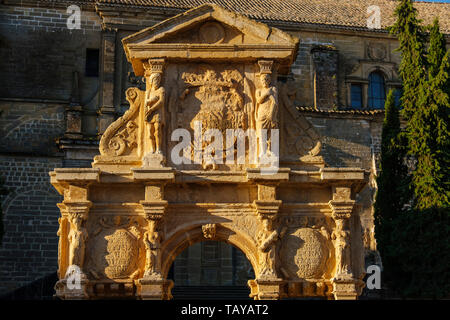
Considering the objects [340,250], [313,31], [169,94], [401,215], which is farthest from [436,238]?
[313,31]

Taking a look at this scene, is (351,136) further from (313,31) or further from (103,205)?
(103,205)

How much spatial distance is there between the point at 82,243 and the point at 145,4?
1784 centimetres

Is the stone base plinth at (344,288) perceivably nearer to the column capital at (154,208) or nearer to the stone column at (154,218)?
the stone column at (154,218)

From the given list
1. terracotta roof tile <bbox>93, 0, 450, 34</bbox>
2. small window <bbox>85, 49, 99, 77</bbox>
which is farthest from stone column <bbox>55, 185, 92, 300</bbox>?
terracotta roof tile <bbox>93, 0, 450, 34</bbox>

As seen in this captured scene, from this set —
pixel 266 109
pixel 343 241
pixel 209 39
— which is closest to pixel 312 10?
pixel 209 39

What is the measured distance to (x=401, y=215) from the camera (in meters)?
20.0

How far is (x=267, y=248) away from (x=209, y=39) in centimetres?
331

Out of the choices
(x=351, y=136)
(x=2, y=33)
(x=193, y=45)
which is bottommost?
(x=193, y=45)

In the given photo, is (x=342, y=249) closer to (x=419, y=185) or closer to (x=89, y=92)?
(x=419, y=185)

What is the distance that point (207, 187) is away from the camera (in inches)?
447

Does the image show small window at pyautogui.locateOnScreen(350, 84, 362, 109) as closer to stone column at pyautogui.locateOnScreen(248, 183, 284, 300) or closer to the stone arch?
stone column at pyautogui.locateOnScreen(248, 183, 284, 300)

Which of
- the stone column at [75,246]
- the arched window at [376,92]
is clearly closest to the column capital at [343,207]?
the stone column at [75,246]

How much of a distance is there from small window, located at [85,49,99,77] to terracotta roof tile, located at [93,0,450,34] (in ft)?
5.92
